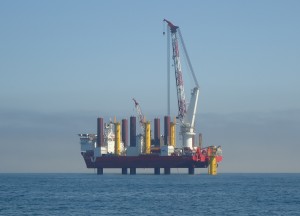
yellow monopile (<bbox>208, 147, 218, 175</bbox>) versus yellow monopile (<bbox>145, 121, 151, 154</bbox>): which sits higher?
yellow monopile (<bbox>145, 121, 151, 154</bbox>)

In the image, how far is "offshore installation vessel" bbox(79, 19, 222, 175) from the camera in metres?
180

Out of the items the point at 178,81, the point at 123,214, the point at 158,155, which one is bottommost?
the point at 123,214

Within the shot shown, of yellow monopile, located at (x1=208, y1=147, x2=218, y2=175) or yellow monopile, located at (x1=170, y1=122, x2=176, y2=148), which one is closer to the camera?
Answer: yellow monopile, located at (x1=208, y1=147, x2=218, y2=175)

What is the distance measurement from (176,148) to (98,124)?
68.8 feet

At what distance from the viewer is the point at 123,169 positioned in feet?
638

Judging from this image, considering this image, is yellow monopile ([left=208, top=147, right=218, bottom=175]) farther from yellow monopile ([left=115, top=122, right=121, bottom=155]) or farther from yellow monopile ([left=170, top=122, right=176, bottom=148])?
yellow monopile ([left=115, top=122, right=121, bottom=155])

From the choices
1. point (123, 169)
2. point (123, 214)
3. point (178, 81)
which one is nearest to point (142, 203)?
point (123, 214)

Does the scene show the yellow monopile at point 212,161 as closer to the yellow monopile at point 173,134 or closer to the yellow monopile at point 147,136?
the yellow monopile at point 173,134

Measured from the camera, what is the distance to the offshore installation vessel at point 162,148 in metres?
180

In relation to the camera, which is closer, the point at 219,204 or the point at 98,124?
the point at 219,204

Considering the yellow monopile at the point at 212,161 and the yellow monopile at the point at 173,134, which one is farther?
the yellow monopile at the point at 173,134

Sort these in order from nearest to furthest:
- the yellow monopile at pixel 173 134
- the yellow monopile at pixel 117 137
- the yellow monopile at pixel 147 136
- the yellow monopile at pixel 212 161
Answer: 1. the yellow monopile at pixel 212 161
2. the yellow monopile at pixel 173 134
3. the yellow monopile at pixel 147 136
4. the yellow monopile at pixel 117 137

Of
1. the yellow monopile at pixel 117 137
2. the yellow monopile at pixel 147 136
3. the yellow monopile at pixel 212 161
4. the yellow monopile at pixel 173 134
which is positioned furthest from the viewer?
the yellow monopile at pixel 117 137

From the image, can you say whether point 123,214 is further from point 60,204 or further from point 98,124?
point 98,124
